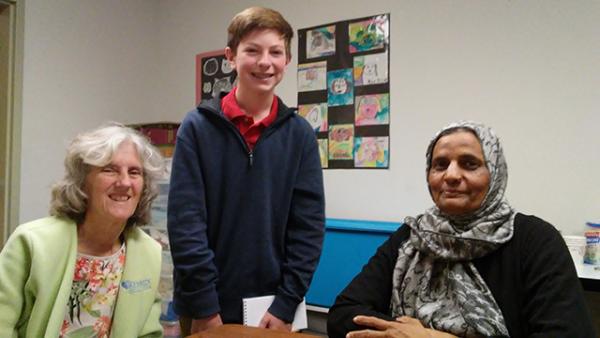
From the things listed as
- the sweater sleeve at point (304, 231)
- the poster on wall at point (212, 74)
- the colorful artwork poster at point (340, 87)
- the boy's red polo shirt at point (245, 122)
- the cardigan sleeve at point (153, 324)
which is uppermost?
the poster on wall at point (212, 74)

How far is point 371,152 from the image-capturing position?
9.45 feet

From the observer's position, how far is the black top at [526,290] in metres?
1.03

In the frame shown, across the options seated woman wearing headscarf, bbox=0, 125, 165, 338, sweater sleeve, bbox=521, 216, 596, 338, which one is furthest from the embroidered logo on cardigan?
sweater sleeve, bbox=521, 216, 596, 338

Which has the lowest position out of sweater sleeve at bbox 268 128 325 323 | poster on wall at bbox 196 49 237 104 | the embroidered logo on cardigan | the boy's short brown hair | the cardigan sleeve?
the cardigan sleeve

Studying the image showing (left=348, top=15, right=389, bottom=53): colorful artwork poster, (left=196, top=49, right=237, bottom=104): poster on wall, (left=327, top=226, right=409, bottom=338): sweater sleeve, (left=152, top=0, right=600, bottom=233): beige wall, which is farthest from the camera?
(left=196, top=49, right=237, bottom=104): poster on wall

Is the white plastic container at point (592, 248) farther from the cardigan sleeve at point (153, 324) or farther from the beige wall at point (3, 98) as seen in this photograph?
the beige wall at point (3, 98)

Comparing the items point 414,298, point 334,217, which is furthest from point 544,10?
point 414,298

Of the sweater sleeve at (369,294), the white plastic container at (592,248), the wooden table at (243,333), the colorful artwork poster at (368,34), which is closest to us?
the wooden table at (243,333)

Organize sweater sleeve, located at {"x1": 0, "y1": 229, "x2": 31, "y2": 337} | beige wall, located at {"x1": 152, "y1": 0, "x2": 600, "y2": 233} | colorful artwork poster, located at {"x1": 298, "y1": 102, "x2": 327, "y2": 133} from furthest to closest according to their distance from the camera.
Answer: colorful artwork poster, located at {"x1": 298, "y1": 102, "x2": 327, "y2": 133} → beige wall, located at {"x1": 152, "y1": 0, "x2": 600, "y2": 233} → sweater sleeve, located at {"x1": 0, "y1": 229, "x2": 31, "y2": 337}

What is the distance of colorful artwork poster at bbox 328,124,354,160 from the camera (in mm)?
2959

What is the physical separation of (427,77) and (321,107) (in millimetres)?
709

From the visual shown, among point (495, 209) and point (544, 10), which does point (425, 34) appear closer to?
point (544, 10)

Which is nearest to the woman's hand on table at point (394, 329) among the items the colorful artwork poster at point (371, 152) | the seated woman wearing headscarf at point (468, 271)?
the seated woman wearing headscarf at point (468, 271)

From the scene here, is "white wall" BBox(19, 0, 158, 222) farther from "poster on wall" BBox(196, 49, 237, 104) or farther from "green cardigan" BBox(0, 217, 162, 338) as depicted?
A: "green cardigan" BBox(0, 217, 162, 338)
